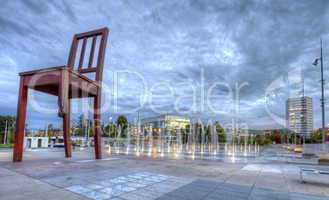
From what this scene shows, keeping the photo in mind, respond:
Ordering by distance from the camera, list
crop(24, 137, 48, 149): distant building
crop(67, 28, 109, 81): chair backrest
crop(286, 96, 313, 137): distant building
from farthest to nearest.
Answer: crop(286, 96, 313, 137): distant building, crop(24, 137, 48, 149): distant building, crop(67, 28, 109, 81): chair backrest

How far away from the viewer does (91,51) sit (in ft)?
23.8

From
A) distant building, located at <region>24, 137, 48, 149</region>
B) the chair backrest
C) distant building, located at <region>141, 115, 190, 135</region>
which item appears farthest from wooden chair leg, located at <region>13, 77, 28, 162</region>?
distant building, located at <region>141, 115, 190, 135</region>

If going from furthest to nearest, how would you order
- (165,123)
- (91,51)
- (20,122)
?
(165,123)
(91,51)
(20,122)

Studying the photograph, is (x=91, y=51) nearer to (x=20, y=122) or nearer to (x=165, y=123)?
(x=20, y=122)

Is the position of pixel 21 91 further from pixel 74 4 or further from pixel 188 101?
pixel 188 101

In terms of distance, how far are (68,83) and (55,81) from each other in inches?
14.1

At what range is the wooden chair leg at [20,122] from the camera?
6.11 metres

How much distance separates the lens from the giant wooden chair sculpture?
5.65 metres

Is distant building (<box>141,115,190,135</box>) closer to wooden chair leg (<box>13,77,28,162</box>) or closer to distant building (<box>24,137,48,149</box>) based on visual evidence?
distant building (<box>24,137,48,149</box>)

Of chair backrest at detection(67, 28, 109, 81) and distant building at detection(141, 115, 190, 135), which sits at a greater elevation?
chair backrest at detection(67, 28, 109, 81)

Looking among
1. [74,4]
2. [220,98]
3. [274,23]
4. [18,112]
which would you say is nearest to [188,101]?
[220,98]

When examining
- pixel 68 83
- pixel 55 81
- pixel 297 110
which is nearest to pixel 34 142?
pixel 55 81

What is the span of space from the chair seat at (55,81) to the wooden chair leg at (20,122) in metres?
0.26

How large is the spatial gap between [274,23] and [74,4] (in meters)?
9.12
